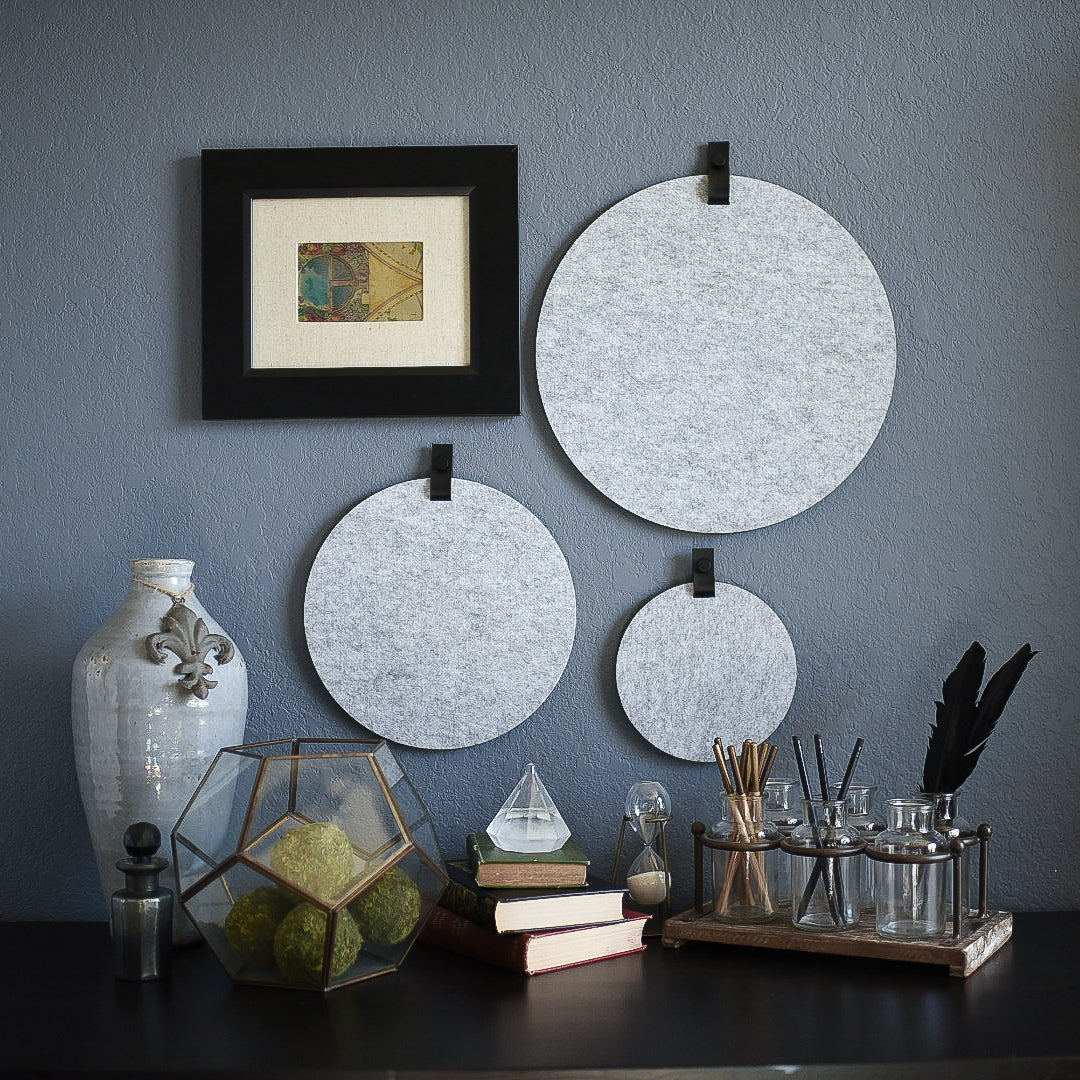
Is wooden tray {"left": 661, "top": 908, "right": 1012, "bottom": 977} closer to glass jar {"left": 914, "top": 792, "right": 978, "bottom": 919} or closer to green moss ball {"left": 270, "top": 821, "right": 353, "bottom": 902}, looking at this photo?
glass jar {"left": 914, "top": 792, "right": 978, "bottom": 919}

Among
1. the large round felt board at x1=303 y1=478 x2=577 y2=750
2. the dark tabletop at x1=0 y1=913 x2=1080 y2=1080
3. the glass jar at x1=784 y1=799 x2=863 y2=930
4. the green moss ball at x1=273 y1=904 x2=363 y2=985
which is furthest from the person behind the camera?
the large round felt board at x1=303 y1=478 x2=577 y2=750

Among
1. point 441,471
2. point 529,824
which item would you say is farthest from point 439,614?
point 529,824

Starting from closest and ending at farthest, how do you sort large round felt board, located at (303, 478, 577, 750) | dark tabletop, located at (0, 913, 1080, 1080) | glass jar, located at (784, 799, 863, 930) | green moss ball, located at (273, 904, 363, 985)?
1. dark tabletop, located at (0, 913, 1080, 1080)
2. green moss ball, located at (273, 904, 363, 985)
3. glass jar, located at (784, 799, 863, 930)
4. large round felt board, located at (303, 478, 577, 750)

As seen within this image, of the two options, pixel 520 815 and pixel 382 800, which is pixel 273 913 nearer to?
pixel 382 800

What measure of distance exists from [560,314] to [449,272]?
6.1 inches

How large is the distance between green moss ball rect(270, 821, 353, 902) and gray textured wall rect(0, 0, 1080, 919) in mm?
338

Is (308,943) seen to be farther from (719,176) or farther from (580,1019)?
(719,176)

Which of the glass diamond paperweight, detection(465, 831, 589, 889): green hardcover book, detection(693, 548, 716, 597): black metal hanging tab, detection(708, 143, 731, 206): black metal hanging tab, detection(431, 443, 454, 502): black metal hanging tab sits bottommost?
detection(465, 831, 589, 889): green hardcover book

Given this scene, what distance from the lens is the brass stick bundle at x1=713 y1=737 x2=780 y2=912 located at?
4.08ft

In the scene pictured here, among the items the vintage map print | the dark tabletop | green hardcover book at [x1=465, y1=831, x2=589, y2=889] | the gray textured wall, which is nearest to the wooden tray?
the dark tabletop

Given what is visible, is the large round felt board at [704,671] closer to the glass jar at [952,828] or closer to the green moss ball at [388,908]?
the glass jar at [952,828]

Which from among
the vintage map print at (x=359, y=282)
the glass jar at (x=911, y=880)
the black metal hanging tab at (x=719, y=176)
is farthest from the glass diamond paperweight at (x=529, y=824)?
the black metal hanging tab at (x=719, y=176)

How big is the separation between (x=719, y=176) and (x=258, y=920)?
1054mm

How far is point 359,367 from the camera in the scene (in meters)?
1.46
